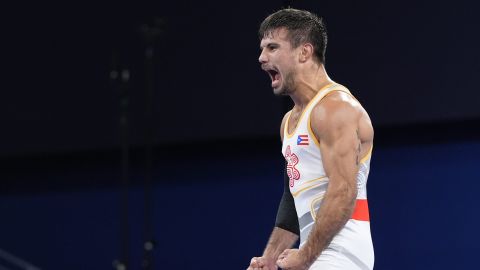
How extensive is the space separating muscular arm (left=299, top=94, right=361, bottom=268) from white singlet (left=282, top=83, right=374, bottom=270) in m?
0.08

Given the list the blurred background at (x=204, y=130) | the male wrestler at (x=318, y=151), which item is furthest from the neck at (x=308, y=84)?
the blurred background at (x=204, y=130)

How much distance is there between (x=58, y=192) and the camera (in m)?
5.38

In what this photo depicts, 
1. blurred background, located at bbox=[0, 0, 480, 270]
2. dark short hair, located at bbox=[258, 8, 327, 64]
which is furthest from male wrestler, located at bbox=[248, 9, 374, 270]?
blurred background, located at bbox=[0, 0, 480, 270]

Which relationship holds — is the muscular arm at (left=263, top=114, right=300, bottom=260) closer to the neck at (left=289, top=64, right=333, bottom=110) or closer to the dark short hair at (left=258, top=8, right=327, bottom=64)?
the neck at (left=289, top=64, right=333, bottom=110)

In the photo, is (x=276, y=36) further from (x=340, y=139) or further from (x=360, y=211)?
(x=360, y=211)

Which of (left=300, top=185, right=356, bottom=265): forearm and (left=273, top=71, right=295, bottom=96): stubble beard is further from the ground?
(left=273, top=71, right=295, bottom=96): stubble beard

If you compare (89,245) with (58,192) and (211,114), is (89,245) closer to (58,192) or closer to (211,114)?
(58,192)

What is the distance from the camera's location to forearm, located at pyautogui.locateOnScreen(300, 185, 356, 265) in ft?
8.24

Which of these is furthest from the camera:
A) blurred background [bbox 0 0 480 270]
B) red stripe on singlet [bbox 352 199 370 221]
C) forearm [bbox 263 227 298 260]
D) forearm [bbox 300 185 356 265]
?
blurred background [bbox 0 0 480 270]

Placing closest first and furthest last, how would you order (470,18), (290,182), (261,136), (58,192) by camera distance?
(290,182) → (470,18) → (261,136) → (58,192)

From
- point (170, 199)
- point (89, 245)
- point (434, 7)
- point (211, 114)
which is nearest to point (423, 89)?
point (434, 7)

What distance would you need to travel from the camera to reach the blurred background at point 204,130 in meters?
4.60

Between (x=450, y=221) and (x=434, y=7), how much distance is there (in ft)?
4.11

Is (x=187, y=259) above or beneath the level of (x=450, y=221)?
beneath
